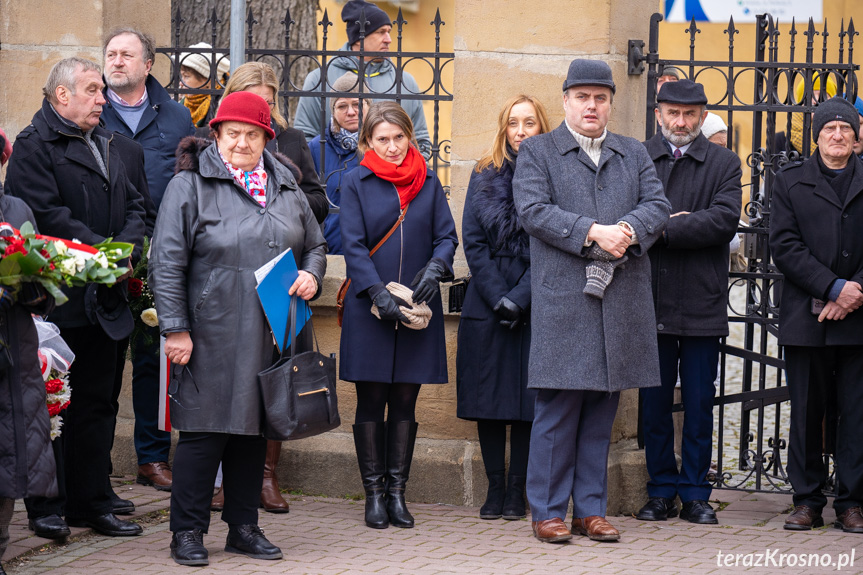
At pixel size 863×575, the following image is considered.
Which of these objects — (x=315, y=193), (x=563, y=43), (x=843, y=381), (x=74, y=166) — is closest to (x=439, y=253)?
(x=315, y=193)

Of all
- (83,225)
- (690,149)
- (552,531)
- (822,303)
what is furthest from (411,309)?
(822,303)

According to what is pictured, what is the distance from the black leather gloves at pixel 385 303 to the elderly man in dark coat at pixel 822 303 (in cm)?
196

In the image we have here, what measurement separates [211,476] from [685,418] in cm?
250

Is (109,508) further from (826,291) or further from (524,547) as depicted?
(826,291)

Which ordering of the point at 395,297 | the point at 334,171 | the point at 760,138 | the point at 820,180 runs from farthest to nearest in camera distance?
the point at 334,171 → the point at 760,138 → the point at 820,180 → the point at 395,297

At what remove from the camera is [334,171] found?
6.98 m

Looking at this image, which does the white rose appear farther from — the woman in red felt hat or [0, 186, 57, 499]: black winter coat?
[0, 186, 57, 499]: black winter coat

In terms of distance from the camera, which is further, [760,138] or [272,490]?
[760,138]

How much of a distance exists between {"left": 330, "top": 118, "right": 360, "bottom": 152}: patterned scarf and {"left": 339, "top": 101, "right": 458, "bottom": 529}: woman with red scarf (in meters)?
0.86

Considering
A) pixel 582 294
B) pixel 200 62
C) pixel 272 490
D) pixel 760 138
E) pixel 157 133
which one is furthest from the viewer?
pixel 200 62

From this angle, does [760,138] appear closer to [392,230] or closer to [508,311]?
[508,311]

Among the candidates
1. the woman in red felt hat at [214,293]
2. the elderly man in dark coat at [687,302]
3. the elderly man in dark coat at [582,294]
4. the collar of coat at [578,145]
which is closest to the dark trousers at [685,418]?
the elderly man in dark coat at [687,302]

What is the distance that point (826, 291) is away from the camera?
604 cm

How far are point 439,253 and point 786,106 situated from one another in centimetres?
208
